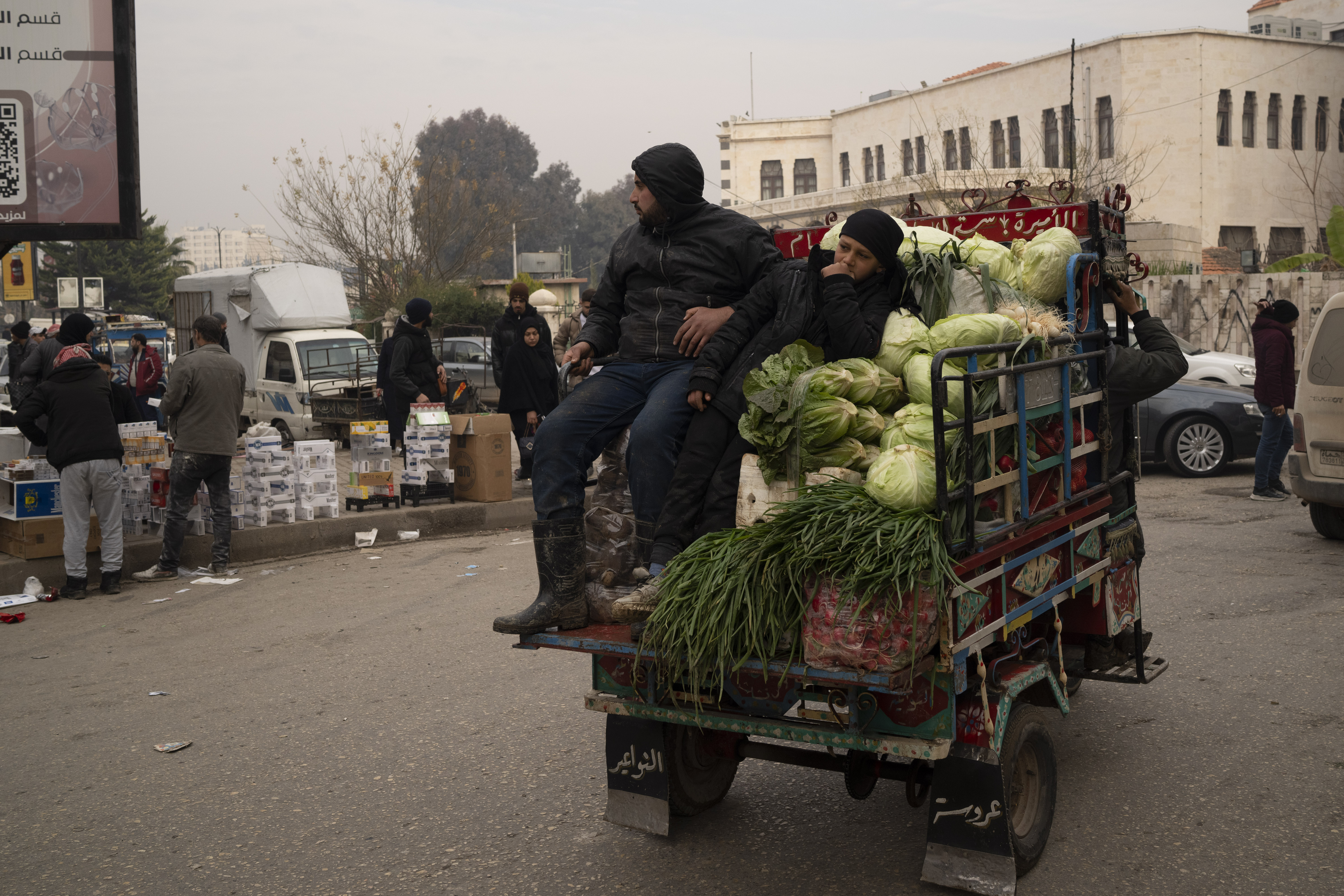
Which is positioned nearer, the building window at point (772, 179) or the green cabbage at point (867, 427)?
the green cabbage at point (867, 427)

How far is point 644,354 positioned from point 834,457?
103 centimetres

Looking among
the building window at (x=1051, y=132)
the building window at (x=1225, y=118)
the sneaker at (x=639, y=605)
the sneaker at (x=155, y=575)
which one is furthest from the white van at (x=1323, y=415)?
the building window at (x=1051, y=132)

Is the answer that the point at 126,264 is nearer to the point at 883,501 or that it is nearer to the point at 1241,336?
the point at 1241,336

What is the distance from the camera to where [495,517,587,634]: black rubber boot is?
385 centimetres

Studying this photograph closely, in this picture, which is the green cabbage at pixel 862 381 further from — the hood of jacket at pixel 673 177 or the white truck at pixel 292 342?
the white truck at pixel 292 342

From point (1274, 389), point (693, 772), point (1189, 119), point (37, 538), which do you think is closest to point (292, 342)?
point (37, 538)

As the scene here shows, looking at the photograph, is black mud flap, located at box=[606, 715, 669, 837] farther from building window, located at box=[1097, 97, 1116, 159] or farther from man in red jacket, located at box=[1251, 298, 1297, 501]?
building window, located at box=[1097, 97, 1116, 159]

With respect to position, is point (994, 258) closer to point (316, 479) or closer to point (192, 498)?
point (192, 498)

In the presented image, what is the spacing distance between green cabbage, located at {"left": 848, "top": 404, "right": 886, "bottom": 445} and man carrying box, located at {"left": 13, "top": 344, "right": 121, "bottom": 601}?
271 inches

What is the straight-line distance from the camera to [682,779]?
417 cm

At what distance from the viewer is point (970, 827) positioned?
3.52 metres

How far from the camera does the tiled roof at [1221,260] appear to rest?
43.5m

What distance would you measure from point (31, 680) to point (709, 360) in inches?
193

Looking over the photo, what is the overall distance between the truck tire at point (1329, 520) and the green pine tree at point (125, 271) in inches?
2778
